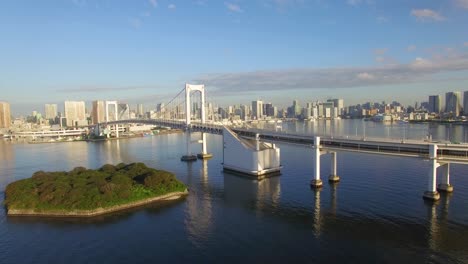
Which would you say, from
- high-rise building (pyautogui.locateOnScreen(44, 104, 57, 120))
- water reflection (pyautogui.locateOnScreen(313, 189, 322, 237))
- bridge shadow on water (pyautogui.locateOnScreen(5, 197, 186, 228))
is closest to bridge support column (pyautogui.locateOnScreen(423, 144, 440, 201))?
water reflection (pyautogui.locateOnScreen(313, 189, 322, 237))

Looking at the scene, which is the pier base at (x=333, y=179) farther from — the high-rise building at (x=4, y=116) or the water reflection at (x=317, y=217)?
the high-rise building at (x=4, y=116)

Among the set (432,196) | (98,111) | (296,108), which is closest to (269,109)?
(296,108)

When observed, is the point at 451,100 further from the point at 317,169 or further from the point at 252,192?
the point at 252,192

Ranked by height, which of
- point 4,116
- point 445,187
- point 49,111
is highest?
point 49,111

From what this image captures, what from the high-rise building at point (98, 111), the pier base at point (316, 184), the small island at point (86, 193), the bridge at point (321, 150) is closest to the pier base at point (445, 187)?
the bridge at point (321, 150)

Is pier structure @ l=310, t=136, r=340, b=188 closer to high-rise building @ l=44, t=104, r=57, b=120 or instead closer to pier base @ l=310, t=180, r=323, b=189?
pier base @ l=310, t=180, r=323, b=189

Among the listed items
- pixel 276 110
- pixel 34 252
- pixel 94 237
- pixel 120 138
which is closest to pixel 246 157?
pixel 94 237
